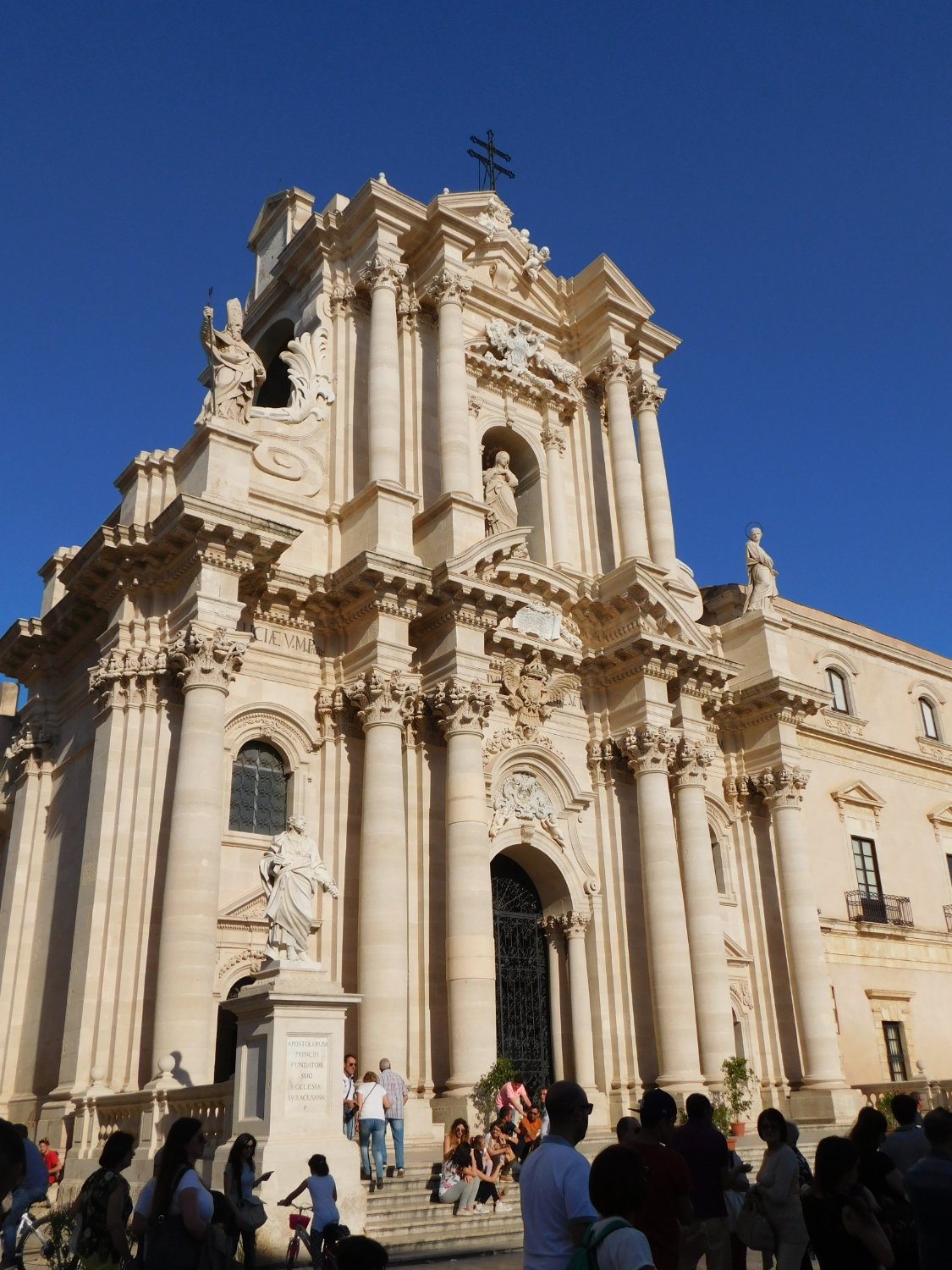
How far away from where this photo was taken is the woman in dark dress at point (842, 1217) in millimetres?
4992

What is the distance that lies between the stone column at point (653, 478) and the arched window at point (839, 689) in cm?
744

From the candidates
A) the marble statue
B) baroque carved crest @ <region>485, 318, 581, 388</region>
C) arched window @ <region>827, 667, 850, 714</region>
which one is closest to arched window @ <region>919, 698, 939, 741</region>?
arched window @ <region>827, 667, 850, 714</region>

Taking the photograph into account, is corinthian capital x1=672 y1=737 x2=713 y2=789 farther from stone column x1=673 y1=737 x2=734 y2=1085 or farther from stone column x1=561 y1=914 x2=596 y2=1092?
stone column x1=561 y1=914 x2=596 y2=1092

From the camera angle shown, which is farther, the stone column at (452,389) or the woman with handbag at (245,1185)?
the stone column at (452,389)

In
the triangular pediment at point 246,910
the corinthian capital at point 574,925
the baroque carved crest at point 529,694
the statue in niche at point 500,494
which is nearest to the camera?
the triangular pediment at point 246,910

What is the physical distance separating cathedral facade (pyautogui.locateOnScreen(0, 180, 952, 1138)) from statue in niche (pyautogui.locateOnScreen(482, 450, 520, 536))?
12 centimetres

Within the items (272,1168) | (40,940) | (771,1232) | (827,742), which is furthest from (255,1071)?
(827,742)

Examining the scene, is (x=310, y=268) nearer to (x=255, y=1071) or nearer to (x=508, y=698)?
(x=508, y=698)

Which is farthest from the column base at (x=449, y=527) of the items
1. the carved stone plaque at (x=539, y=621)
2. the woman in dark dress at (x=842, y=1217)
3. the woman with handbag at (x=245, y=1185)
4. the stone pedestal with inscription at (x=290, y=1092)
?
the woman in dark dress at (x=842, y=1217)

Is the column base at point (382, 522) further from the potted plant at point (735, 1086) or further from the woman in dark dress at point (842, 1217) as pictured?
the woman in dark dress at point (842, 1217)

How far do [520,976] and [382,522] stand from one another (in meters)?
8.47

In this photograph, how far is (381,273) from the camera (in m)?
22.2

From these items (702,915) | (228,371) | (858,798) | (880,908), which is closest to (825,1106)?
(702,915)

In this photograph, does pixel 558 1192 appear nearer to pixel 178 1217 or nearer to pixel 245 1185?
pixel 178 1217
